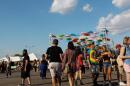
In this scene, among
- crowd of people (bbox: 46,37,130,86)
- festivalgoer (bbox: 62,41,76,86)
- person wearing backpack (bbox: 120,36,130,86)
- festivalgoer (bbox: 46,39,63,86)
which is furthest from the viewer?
festivalgoer (bbox: 62,41,76,86)

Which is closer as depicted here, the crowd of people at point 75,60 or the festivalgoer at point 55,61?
the crowd of people at point 75,60

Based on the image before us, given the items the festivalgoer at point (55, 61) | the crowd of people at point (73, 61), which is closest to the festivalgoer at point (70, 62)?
the crowd of people at point (73, 61)

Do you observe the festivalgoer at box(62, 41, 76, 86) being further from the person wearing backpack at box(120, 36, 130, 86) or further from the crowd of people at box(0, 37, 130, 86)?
the person wearing backpack at box(120, 36, 130, 86)

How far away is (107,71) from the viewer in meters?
16.3

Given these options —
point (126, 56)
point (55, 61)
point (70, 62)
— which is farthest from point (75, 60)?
point (126, 56)

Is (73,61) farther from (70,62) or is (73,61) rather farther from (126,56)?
(126,56)

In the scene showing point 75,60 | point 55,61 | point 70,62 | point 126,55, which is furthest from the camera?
point 75,60

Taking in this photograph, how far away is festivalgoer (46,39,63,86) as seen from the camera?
1321 centimetres

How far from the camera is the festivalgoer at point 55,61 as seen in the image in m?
13.2

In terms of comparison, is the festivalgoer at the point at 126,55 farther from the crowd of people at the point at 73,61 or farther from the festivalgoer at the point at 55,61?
the festivalgoer at the point at 55,61

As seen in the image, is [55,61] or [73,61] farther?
[73,61]

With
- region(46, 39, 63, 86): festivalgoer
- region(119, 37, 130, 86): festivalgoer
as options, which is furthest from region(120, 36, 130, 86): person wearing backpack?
region(46, 39, 63, 86): festivalgoer

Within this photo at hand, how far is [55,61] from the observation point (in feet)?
43.9

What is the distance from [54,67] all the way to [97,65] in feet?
12.4
